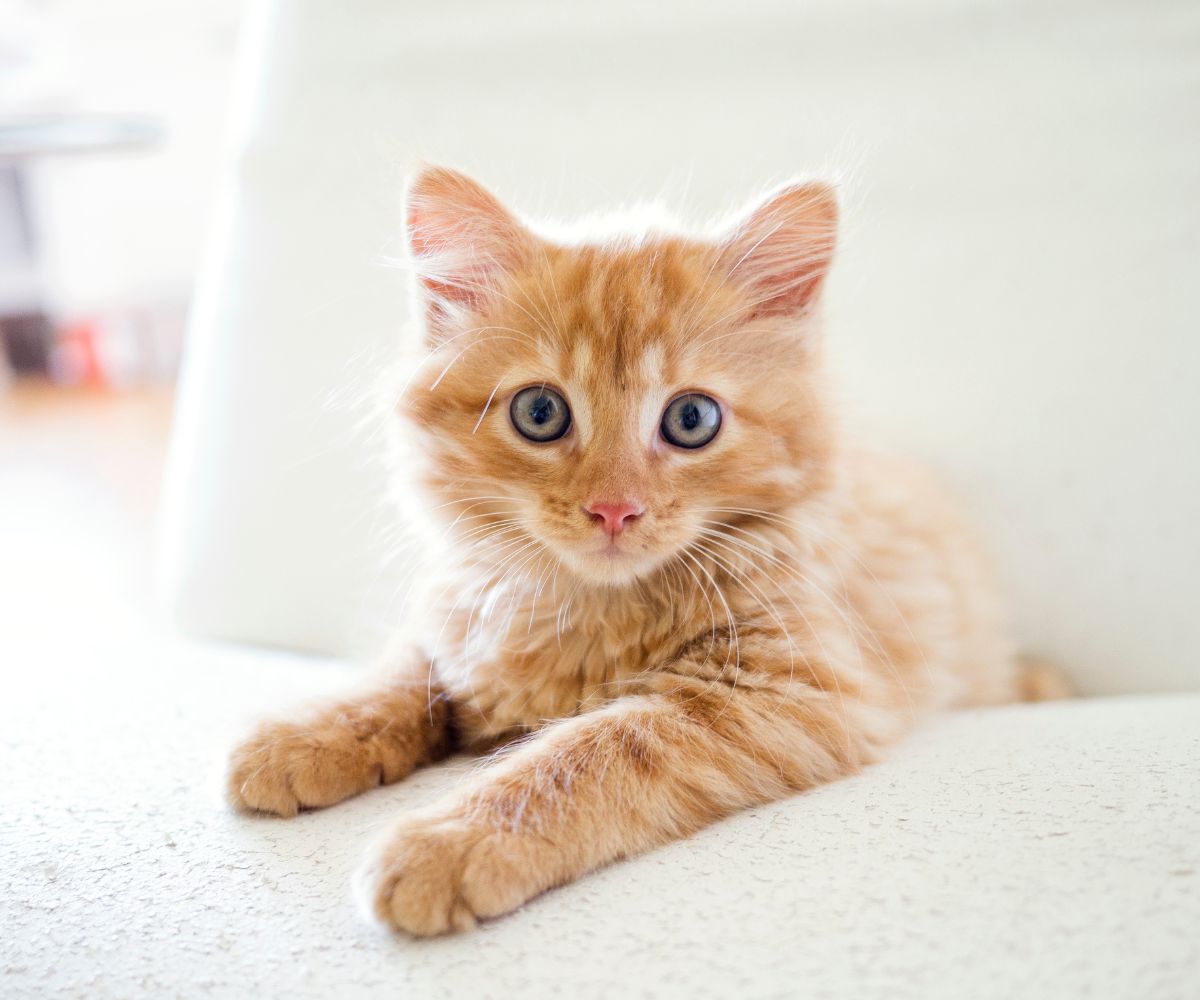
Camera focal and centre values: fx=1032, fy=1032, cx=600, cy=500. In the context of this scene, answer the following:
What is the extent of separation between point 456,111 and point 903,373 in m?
0.89

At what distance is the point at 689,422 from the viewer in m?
1.23

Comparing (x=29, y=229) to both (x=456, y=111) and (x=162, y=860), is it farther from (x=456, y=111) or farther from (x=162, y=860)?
(x=162, y=860)

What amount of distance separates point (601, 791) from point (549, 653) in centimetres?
31

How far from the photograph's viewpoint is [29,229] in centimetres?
556

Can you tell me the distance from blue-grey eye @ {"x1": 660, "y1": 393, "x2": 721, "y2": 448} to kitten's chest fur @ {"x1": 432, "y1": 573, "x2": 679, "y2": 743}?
205 millimetres

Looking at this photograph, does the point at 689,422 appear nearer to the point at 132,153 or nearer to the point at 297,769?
the point at 297,769

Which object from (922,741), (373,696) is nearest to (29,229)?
(373,696)

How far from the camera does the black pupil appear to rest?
3.97 feet

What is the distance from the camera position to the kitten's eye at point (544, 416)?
3.97ft

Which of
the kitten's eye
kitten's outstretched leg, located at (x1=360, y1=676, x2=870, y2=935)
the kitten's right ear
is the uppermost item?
the kitten's right ear

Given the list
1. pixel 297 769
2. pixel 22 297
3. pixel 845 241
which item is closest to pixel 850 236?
pixel 845 241

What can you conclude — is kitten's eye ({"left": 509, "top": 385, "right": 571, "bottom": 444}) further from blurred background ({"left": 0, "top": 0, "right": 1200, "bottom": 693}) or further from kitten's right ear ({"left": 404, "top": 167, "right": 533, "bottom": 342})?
blurred background ({"left": 0, "top": 0, "right": 1200, "bottom": 693})

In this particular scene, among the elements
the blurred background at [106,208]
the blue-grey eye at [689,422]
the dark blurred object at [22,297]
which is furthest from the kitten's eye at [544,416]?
Answer: the dark blurred object at [22,297]

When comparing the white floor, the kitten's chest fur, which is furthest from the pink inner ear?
the white floor
